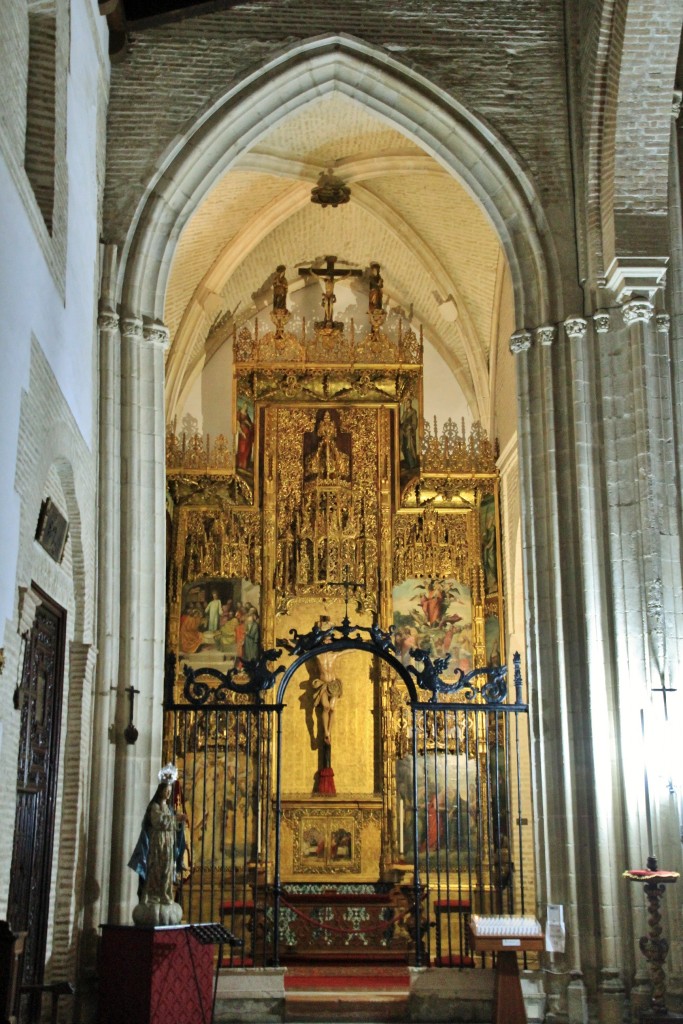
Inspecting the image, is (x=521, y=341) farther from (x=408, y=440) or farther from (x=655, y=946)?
(x=655, y=946)

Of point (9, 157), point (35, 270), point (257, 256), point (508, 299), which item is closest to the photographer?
point (9, 157)

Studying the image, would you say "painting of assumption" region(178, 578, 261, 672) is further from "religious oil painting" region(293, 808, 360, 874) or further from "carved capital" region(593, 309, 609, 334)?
"carved capital" region(593, 309, 609, 334)

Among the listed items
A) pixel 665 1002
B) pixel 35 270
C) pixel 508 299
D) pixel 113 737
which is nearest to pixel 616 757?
pixel 665 1002

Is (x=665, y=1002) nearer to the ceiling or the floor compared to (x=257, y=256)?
nearer to the floor

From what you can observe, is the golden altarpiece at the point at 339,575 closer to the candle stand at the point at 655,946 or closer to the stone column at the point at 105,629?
the stone column at the point at 105,629

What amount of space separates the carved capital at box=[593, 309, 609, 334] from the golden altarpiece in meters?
5.22

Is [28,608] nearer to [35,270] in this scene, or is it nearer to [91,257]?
[35,270]

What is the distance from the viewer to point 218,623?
17.4 meters

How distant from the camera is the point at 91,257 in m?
12.0

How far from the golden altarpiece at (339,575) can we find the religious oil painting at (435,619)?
23mm

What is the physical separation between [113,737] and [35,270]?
4566mm

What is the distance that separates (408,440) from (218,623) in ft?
11.7

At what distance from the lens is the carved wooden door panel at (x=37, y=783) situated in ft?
30.9

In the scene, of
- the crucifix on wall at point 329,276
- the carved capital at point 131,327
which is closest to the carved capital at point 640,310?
the carved capital at point 131,327
